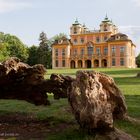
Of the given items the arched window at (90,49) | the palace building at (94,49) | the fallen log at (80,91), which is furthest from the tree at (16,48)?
the fallen log at (80,91)

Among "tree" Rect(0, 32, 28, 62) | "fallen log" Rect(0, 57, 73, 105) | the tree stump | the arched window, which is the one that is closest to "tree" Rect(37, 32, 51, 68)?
"tree" Rect(0, 32, 28, 62)

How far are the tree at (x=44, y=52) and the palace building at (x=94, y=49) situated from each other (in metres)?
4.24

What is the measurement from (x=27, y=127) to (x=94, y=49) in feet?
310

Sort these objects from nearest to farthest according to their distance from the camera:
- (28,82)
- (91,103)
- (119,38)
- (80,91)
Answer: (91,103) < (80,91) < (28,82) < (119,38)

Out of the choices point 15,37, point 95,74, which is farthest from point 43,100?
point 15,37

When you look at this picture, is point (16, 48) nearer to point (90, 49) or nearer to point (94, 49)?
point (90, 49)

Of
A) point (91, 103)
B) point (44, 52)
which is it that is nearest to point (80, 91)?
point (91, 103)

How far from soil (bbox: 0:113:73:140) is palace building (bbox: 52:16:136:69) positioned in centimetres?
8876

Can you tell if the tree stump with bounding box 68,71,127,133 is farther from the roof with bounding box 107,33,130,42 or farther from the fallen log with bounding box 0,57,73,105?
the roof with bounding box 107,33,130,42

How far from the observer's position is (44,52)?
365 ft

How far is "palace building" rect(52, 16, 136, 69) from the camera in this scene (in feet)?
328

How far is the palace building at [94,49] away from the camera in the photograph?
100 meters

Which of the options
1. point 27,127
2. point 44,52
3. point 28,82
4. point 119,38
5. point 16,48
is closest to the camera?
point 27,127

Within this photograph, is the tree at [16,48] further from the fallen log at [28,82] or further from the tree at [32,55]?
the fallen log at [28,82]
